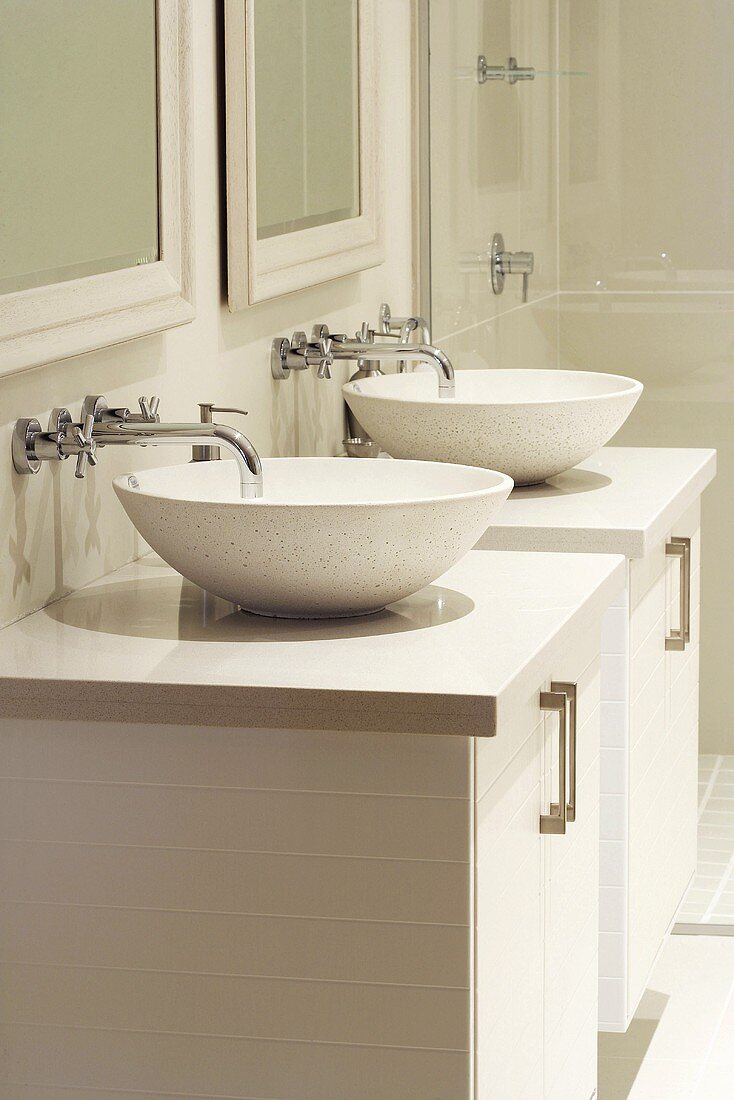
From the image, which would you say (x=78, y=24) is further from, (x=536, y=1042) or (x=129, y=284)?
(x=536, y=1042)

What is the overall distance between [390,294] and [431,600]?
1264 mm

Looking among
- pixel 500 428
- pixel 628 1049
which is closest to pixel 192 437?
pixel 500 428

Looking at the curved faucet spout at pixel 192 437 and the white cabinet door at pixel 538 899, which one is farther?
the curved faucet spout at pixel 192 437

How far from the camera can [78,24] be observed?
158cm

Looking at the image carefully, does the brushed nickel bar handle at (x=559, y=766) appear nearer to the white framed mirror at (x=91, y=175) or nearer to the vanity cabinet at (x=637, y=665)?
the vanity cabinet at (x=637, y=665)

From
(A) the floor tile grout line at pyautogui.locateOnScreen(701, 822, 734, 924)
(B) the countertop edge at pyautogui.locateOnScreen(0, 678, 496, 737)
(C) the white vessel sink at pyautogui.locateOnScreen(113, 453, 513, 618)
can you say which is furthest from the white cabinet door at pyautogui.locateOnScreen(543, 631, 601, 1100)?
(A) the floor tile grout line at pyautogui.locateOnScreen(701, 822, 734, 924)

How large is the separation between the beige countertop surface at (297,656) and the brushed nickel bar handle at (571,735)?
8cm

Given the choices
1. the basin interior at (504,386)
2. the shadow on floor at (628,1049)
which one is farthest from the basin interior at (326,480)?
the shadow on floor at (628,1049)

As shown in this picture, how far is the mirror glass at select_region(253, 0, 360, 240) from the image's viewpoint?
2.08 metres

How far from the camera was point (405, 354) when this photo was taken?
2240 millimetres

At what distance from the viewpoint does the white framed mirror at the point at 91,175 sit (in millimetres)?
1465

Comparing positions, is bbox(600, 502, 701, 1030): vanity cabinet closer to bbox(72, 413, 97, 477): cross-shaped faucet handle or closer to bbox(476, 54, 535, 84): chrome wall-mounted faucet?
bbox(72, 413, 97, 477): cross-shaped faucet handle

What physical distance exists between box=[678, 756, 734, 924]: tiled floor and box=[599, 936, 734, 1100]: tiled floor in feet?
0.21

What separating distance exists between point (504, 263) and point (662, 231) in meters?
0.30
